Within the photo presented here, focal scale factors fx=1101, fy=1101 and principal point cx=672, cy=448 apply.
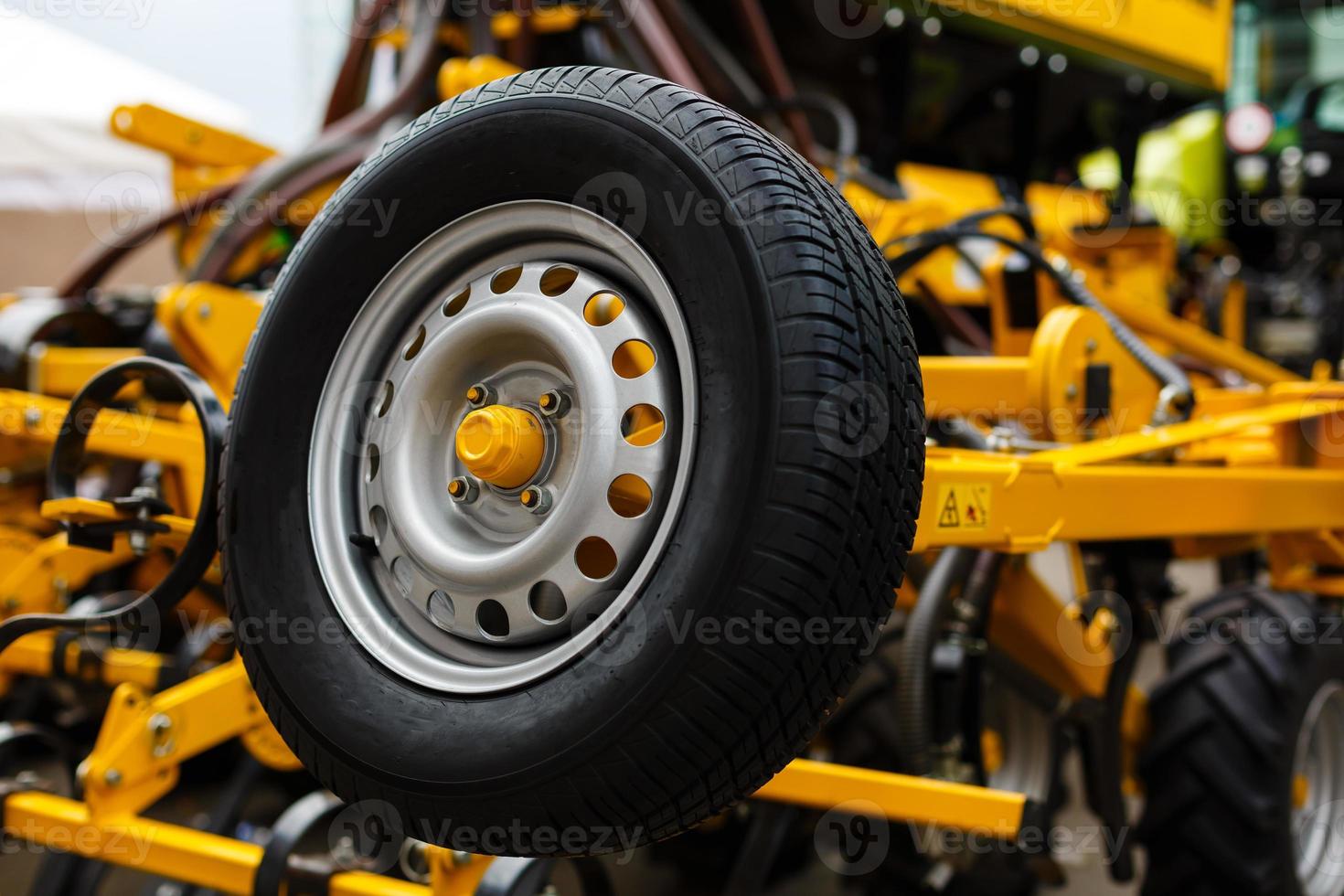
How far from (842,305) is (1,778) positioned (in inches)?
78.4

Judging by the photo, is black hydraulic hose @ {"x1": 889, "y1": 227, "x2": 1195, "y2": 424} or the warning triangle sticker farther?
black hydraulic hose @ {"x1": 889, "y1": 227, "x2": 1195, "y2": 424}

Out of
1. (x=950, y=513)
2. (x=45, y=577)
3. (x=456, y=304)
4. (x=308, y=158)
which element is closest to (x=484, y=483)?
(x=456, y=304)

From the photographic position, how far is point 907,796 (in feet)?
6.09

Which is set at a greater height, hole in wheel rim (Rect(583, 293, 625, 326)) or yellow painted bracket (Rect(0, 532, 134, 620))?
hole in wheel rim (Rect(583, 293, 625, 326))

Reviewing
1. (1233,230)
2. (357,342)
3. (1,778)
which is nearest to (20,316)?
(1,778)

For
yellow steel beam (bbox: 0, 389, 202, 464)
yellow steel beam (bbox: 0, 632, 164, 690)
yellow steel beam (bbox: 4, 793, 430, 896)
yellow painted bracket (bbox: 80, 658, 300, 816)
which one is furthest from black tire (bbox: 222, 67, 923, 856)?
yellow steel beam (bbox: 0, 632, 164, 690)

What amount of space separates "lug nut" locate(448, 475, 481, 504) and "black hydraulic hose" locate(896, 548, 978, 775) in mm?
1036

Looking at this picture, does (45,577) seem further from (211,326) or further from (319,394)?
(319,394)

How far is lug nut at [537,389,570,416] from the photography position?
135cm

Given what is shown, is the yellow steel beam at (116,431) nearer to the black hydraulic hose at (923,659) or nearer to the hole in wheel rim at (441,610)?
the hole in wheel rim at (441,610)

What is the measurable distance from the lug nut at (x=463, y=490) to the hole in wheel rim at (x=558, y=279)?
0.25m

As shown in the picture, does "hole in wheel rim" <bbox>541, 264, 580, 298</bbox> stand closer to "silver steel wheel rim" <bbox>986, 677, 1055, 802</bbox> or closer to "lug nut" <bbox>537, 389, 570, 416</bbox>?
"lug nut" <bbox>537, 389, 570, 416</bbox>

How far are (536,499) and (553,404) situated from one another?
12cm

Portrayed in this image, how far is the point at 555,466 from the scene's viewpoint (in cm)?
134
